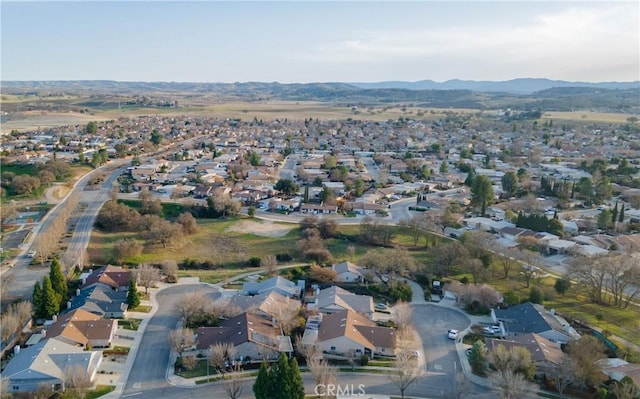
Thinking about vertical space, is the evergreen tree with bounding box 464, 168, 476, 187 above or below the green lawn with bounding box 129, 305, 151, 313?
above

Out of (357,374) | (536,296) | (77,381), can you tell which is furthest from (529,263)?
(77,381)

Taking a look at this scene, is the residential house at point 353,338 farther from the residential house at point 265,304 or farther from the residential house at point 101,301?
the residential house at point 101,301

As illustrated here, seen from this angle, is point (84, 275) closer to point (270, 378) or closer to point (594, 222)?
point (270, 378)

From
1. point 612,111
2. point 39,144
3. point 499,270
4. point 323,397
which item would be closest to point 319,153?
point 39,144

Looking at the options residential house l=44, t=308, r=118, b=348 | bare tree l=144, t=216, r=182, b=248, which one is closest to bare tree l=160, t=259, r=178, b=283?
bare tree l=144, t=216, r=182, b=248

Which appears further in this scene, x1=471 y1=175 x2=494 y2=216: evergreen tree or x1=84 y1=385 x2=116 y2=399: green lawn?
x1=471 y1=175 x2=494 y2=216: evergreen tree

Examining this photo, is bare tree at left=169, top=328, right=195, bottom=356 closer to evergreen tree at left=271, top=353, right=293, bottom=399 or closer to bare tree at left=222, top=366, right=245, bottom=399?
bare tree at left=222, top=366, right=245, bottom=399
